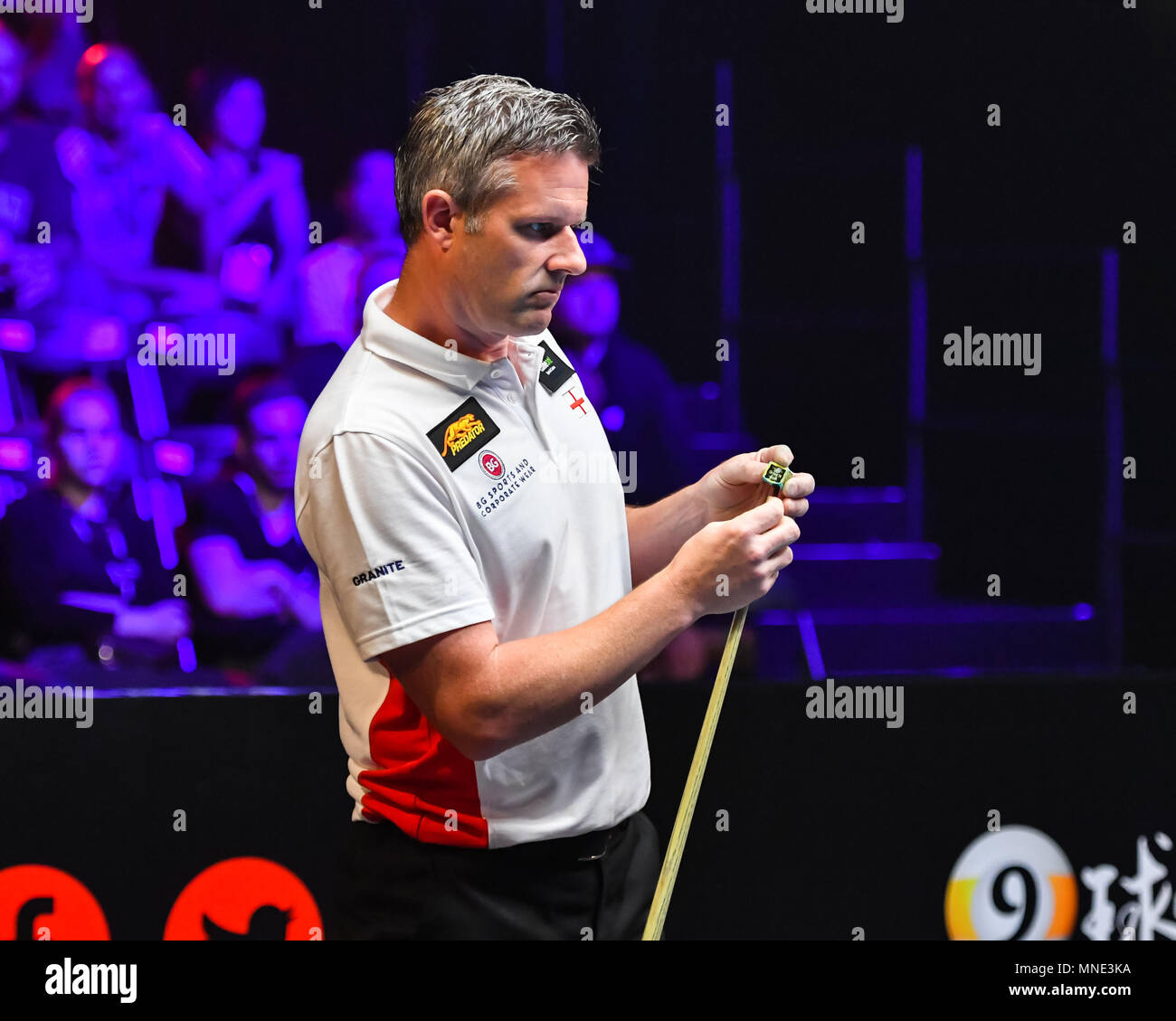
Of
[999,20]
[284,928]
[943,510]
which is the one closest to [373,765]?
[284,928]

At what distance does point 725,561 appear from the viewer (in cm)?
153

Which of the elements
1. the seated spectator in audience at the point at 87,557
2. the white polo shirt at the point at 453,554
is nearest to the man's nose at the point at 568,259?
the white polo shirt at the point at 453,554

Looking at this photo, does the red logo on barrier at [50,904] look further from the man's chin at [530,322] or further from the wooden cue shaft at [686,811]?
the man's chin at [530,322]

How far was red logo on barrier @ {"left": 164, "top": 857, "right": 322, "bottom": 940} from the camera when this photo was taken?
288 centimetres

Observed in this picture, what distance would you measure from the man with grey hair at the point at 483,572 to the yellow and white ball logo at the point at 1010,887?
5.33 ft

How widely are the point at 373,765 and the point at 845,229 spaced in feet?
6.61

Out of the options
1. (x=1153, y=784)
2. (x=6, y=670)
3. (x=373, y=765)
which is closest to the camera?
(x=373, y=765)

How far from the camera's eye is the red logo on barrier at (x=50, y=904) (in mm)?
2816

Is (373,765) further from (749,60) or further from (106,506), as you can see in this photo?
(749,60)

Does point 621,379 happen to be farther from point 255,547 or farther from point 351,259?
point 255,547

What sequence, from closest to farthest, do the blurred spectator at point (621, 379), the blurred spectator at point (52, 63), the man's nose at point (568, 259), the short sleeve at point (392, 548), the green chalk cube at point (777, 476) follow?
the short sleeve at point (392, 548) → the man's nose at point (568, 259) → the green chalk cube at point (777, 476) → the blurred spectator at point (52, 63) → the blurred spectator at point (621, 379)

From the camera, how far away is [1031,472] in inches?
122

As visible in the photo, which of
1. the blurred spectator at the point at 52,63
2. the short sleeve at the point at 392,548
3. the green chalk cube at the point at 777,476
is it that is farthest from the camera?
the blurred spectator at the point at 52,63

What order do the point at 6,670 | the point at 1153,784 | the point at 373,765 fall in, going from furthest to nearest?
1. the point at 1153,784
2. the point at 6,670
3. the point at 373,765
